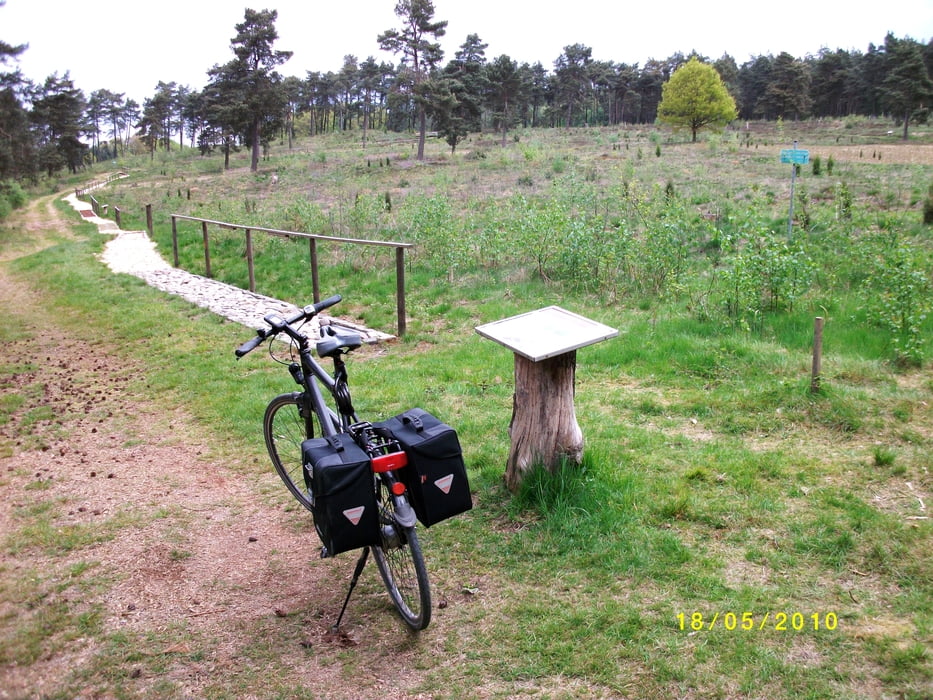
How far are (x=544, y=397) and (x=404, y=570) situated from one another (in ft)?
4.20

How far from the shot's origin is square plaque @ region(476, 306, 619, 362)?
3.58 metres

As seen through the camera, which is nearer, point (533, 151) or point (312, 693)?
point (312, 693)

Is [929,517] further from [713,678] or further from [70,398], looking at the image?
[70,398]

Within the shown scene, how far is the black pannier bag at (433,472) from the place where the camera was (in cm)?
276

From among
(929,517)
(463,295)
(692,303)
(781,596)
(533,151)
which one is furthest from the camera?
(533,151)

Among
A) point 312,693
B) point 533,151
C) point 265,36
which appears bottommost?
point 312,693

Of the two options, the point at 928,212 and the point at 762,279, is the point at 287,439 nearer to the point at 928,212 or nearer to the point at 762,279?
the point at 762,279

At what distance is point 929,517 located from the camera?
344cm

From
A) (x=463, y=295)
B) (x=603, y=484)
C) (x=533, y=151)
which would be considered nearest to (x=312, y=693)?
(x=603, y=484)

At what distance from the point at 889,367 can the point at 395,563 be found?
450 cm

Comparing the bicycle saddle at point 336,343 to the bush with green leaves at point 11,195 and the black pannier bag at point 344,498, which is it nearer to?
the black pannier bag at point 344,498

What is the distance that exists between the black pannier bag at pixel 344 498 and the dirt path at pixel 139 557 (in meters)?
0.55

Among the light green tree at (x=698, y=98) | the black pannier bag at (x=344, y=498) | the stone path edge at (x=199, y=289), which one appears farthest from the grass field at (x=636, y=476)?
the light green tree at (x=698, y=98)

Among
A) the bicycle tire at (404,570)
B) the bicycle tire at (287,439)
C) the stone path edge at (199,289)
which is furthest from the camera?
the stone path edge at (199,289)
